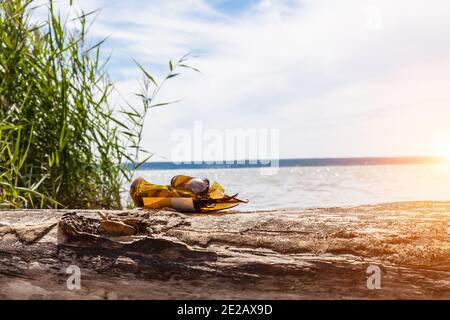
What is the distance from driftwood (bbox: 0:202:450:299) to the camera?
40.9 inches

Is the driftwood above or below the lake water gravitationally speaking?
above

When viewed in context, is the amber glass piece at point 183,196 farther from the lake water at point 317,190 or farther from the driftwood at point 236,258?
the lake water at point 317,190

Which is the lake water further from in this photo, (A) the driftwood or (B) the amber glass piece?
(A) the driftwood

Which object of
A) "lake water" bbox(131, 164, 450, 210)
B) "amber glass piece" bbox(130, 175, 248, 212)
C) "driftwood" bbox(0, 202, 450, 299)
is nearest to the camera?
"driftwood" bbox(0, 202, 450, 299)

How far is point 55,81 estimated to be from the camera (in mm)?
2801

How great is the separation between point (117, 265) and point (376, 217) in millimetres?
687

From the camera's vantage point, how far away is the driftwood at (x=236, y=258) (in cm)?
104

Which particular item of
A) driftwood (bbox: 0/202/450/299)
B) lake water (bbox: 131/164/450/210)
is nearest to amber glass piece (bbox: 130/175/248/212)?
driftwood (bbox: 0/202/450/299)

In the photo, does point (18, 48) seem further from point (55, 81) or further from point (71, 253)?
point (71, 253)

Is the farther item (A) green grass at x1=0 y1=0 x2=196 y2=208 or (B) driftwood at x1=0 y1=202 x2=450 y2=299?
(A) green grass at x1=0 y1=0 x2=196 y2=208

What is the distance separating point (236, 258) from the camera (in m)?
1.11

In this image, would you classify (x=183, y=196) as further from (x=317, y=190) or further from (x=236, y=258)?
(x=317, y=190)
